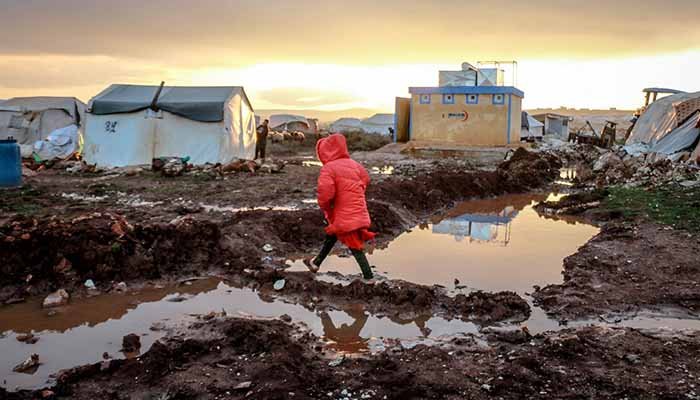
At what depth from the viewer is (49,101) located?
2620 centimetres

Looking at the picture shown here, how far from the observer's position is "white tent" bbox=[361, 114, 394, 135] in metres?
48.5

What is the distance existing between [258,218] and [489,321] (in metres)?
4.31

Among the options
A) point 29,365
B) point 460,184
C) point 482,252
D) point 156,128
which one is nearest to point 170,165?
point 156,128

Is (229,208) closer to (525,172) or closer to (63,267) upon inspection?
(63,267)

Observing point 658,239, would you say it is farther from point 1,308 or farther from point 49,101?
point 49,101

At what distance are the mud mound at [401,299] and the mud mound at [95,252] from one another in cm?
127

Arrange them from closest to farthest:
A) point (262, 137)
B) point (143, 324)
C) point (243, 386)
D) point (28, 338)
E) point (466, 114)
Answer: point (243, 386)
point (28, 338)
point (143, 324)
point (262, 137)
point (466, 114)

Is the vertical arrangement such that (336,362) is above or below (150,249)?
below

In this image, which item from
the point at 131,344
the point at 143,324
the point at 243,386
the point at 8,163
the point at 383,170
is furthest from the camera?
the point at 383,170

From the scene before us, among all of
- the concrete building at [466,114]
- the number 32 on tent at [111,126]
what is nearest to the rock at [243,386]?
the number 32 on tent at [111,126]

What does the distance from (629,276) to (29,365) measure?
6228 mm

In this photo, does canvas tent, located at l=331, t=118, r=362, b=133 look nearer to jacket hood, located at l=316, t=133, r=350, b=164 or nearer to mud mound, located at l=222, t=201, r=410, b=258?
mud mound, located at l=222, t=201, r=410, b=258

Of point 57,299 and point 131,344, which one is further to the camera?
point 57,299

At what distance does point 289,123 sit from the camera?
47000 millimetres
